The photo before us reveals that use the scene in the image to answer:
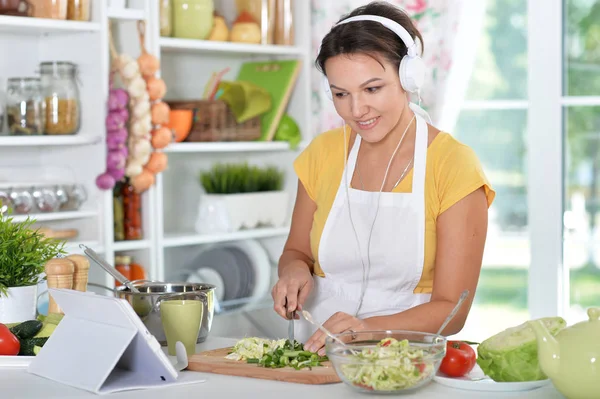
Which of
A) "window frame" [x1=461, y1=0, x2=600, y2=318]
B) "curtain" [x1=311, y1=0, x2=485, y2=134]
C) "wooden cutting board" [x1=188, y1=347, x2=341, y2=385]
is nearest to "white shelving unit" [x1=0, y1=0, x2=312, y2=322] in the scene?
"curtain" [x1=311, y1=0, x2=485, y2=134]

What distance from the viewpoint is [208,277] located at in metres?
3.55

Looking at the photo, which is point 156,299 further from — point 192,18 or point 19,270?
point 192,18

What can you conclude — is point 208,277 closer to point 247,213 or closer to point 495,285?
point 247,213

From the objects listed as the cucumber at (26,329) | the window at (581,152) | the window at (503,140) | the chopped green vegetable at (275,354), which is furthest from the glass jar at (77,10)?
the window at (581,152)

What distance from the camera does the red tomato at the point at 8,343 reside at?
69.2 inches

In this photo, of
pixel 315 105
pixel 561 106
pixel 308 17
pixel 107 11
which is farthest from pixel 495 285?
pixel 107 11

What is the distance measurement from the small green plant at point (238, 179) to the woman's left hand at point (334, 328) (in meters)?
1.84

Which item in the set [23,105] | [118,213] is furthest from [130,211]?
[23,105]

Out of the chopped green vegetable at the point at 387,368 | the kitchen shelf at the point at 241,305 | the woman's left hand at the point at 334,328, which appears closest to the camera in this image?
the chopped green vegetable at the point at 387,368

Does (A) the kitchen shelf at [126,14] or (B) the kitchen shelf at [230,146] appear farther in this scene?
(B) the kitchen shelf at [230,146]

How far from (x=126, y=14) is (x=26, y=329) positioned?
5.08 ft

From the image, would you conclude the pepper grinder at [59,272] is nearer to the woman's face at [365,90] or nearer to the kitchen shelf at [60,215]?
the woman's face at [365,90]

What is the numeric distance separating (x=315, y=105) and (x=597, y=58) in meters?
1.10

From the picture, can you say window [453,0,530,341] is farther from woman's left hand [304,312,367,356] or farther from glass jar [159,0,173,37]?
woman's left hand [304,312,367,356]
